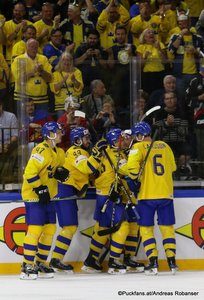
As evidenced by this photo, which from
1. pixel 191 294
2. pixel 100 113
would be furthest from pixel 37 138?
pixel 191 294

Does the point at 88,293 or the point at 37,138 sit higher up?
the point at 37,138

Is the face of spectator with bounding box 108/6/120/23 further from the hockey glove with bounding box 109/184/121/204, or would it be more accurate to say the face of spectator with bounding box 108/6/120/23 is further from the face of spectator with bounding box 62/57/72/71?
the hockey glove with bounding box 109/184/121/204

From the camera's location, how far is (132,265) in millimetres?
14492

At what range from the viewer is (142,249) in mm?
14688

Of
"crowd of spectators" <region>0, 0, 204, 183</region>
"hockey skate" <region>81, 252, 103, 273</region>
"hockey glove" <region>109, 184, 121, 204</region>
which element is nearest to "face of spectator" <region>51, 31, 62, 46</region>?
"crowd of spectators" <region>0, 0, 204, 183</region>

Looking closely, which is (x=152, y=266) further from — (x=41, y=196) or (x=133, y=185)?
(x=41, y=196)

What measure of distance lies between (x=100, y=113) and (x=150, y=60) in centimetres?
88

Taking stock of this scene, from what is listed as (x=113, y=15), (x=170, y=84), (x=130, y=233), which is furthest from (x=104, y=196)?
(x=113, y=15)

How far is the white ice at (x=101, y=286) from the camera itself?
12906 millimetres

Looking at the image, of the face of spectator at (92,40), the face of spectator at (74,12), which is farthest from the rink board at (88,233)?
the face of spectator at (74,12)

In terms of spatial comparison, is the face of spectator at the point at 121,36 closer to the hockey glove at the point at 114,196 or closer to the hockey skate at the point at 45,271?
the hockey glove at the point at 114,196

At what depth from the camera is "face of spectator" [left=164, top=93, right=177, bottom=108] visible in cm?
1466

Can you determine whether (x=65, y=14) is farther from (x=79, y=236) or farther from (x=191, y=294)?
(x=191, y=294)

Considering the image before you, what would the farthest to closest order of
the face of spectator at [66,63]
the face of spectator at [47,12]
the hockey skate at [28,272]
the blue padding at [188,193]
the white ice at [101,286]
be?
1. the face of spectator at [47,12]
2. the face of spectator at [66,63]
3. the blue padding at [188,193]
4. the hockey skate at [28,272]
5. the white ice at [101,286]
